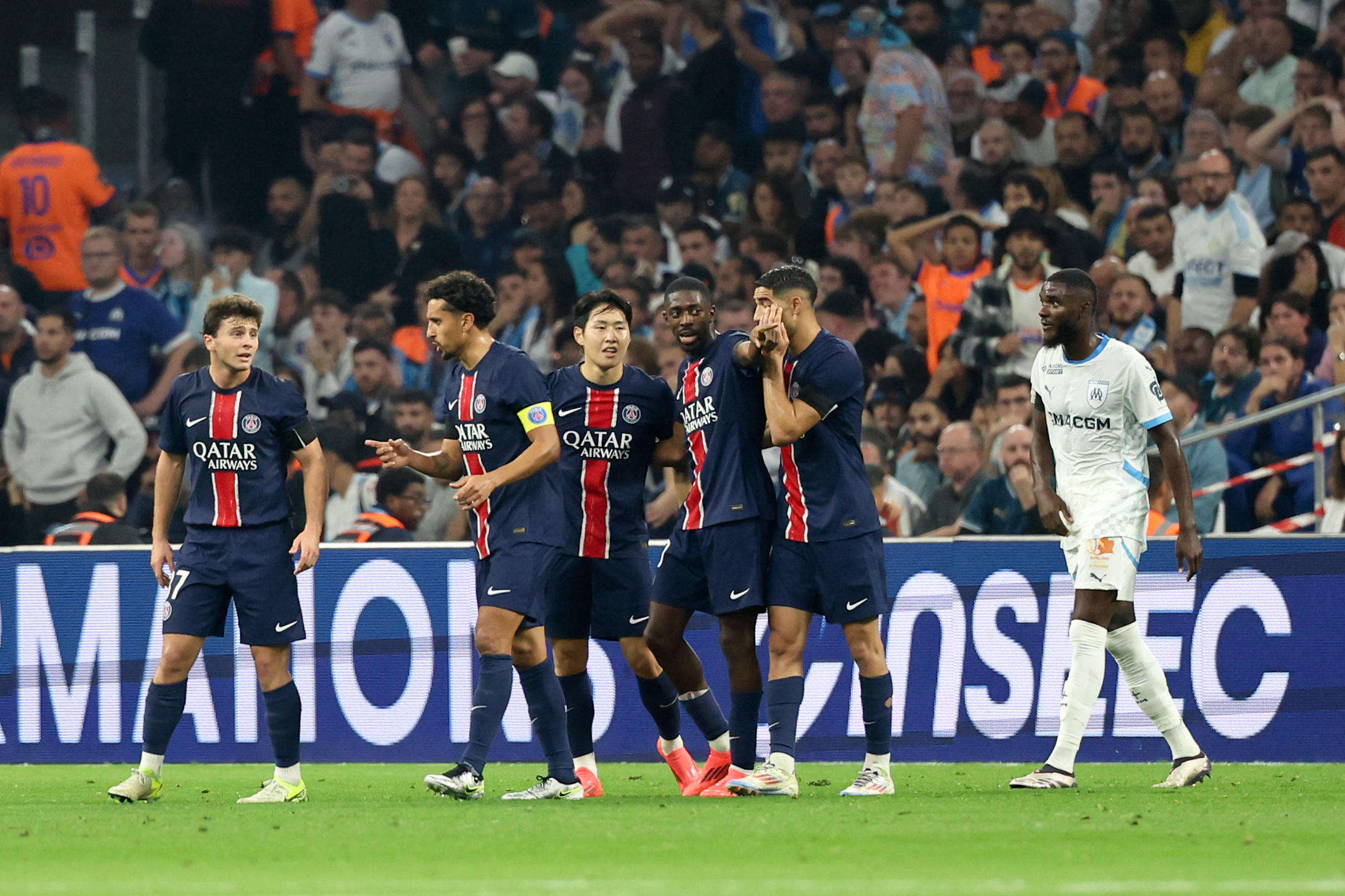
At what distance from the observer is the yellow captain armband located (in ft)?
25.5

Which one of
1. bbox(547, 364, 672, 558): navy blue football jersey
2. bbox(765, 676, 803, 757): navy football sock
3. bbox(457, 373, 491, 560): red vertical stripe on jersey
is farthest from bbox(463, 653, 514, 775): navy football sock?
bbox(765, 676, 803, 757): navy football sock

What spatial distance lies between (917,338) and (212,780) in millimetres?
6474

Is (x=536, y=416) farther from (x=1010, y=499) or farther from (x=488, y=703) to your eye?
(x=1010, y=499)

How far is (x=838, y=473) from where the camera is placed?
305 inches

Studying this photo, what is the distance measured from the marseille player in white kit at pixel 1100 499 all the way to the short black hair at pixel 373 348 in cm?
742

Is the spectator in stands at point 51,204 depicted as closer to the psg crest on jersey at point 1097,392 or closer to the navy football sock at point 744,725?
the navy football sock at point 744,725

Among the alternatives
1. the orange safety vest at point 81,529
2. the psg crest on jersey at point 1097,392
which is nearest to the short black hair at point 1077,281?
the psg crest on jersey at point 1097,392

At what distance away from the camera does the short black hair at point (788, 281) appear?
774 centimetres

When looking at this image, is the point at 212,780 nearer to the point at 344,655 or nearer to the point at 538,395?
the point at 344,655

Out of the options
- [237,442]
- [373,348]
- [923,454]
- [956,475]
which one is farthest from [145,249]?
[237,442]

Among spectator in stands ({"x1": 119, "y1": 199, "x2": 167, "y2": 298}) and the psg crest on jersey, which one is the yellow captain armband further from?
spectator in stands ({"x1": 119, "y1": 199, "x2": 167, "y2": 298})

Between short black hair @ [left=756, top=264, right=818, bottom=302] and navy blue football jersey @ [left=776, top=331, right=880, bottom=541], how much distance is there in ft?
0.67

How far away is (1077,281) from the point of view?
809cm

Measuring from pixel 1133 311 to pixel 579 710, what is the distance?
6135 mm
